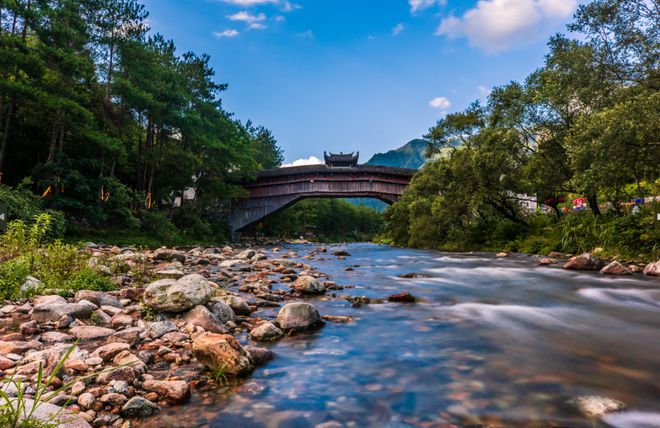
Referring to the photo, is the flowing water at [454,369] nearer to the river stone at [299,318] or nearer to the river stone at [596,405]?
the river stone at [596,405]

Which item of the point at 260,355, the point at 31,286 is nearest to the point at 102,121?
the point at 31,286

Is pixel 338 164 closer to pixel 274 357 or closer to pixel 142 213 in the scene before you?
pixel 142 213

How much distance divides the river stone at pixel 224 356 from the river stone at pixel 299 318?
144 cm

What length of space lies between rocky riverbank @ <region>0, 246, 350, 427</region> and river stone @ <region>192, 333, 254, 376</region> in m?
0.01

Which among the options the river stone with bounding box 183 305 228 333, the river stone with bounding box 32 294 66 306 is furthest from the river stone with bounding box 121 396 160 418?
the river stone with bounding box 32 294 66 306

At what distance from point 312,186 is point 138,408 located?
134 feet

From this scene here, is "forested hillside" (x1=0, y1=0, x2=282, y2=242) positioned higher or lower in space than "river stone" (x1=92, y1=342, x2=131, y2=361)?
higher

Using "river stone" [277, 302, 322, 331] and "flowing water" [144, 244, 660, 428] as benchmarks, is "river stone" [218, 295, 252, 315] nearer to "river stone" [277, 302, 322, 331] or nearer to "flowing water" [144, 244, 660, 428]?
"flowing water" [144, 244, 660, 428]

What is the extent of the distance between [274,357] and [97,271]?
6468 millimetres

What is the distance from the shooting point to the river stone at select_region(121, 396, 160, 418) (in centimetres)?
304

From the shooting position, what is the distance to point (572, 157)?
46.0ft

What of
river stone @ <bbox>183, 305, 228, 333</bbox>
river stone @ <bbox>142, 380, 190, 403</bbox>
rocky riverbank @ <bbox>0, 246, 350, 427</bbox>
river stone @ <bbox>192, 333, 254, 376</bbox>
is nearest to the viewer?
rocky riverbank @ <bbox>0, 246, 350, 427</bbox>

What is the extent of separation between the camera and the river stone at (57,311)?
5.29 meters

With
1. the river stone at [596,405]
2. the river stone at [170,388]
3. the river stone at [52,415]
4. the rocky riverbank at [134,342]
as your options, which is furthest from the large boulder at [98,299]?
the river stone at [596,405]
